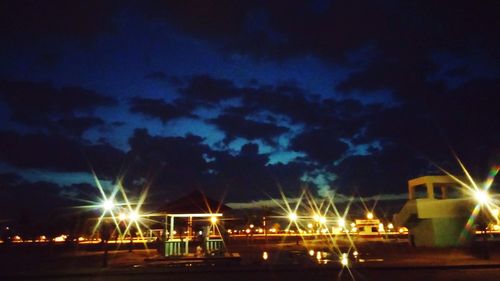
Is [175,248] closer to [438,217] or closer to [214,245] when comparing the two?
[214,245]

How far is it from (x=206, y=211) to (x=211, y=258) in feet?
8.74

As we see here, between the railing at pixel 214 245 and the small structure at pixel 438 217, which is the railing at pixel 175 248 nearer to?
the railing at pixel 214 245

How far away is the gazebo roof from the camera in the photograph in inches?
1008

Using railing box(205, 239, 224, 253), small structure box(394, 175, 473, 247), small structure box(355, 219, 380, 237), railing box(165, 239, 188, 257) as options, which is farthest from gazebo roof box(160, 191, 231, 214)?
small structure box(355, 219, 380, 237)

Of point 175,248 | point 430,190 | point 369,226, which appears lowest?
point 175,248

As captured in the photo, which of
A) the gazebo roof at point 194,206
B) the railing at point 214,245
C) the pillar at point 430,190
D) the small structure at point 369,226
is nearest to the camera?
the gazebo roof at point 194,206

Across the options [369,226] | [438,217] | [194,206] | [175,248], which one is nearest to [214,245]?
[175,248]

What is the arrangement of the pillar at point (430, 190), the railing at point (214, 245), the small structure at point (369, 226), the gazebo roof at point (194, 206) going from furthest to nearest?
the small structure at point (369, 226) < the pillar at point (430, 190) < the railing at point (214, 245) < the gazebo roof at point (194, 206)

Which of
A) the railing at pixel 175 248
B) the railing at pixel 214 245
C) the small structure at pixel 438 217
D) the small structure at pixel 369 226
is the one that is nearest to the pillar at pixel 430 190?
the small structure at pixel 438 217

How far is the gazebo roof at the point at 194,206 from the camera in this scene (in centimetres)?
2561

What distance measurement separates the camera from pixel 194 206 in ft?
85.1

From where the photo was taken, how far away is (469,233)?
34.9 meters

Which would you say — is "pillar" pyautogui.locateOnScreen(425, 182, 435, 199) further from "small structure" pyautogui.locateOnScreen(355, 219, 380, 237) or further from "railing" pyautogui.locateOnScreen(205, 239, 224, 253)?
"small structure" pyautogui.locateOnScreen(355, 219, 380, 237)

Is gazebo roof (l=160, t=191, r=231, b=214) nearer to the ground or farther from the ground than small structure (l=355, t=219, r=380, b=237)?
farther from the ground
